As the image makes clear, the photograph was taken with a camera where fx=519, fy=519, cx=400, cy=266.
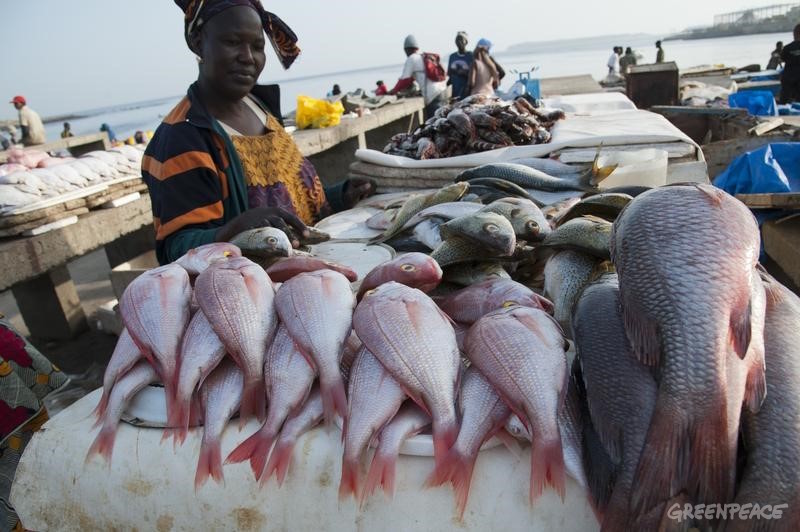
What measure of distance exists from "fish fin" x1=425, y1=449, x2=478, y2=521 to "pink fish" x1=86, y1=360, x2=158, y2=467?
89 centimetres

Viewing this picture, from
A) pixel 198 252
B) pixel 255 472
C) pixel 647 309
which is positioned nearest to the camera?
pixel 647 309

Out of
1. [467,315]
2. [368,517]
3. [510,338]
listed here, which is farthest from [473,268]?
[368,517]

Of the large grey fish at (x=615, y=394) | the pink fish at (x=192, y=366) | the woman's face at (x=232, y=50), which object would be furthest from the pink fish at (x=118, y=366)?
the woman's face at (x=232, y=50)

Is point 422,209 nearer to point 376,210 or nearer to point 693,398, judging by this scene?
point 376,210

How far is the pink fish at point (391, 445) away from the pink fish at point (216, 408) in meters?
0.40

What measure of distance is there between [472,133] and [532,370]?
340 centimetres

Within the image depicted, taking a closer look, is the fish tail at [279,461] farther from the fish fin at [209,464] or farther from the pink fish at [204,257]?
the pink fish at [204,257]

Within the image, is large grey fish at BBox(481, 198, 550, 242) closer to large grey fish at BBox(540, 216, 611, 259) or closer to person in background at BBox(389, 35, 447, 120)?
large grey fish at BBox(540, 216, 611, 259)

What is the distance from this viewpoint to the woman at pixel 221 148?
2.46 m

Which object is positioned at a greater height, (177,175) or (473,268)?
(177,175)

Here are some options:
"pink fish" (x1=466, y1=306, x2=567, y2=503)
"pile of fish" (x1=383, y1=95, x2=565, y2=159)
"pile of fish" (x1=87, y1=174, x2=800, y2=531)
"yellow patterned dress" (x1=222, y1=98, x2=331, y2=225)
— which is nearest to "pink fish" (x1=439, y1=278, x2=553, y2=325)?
"pile of fish" (x1=87, y1=174, x2=800, y2=531)

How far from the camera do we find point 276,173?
3.08m

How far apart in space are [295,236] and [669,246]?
170 centimetres

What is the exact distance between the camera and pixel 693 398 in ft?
3.23
